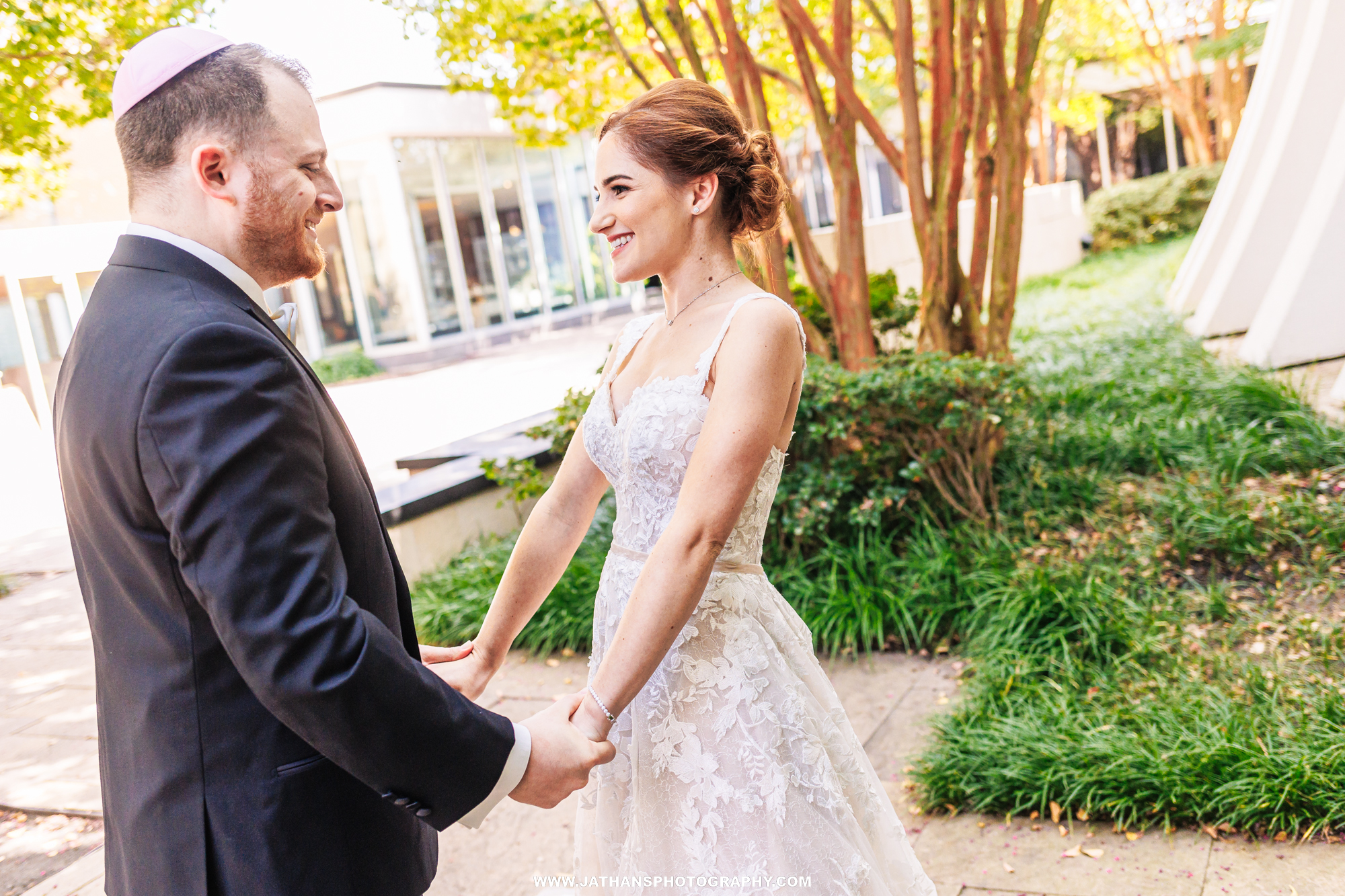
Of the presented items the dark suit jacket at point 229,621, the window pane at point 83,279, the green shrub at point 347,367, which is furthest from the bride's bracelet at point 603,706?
the green shrub at point 347,367

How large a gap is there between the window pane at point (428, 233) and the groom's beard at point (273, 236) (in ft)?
71.4

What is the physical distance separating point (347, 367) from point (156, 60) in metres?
20.2

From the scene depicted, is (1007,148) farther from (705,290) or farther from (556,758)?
(556,758)

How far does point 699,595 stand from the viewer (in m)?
1.98

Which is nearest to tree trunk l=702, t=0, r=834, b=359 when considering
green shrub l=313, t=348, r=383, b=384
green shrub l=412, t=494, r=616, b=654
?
green shrub l=412, t=494, r=616, b=654

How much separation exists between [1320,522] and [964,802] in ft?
8.61

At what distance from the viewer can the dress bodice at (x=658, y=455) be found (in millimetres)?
2098

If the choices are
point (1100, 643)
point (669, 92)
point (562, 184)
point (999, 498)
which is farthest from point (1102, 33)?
point (669, 92)

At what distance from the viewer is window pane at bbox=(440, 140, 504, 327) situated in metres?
23.4

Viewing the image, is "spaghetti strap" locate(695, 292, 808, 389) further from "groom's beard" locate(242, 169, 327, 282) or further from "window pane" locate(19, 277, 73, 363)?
"window pane" locate(19, 277, 73, 363)

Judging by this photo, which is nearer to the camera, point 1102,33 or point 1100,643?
point 1100,643

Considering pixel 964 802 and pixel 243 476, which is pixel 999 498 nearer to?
pixel 964 802

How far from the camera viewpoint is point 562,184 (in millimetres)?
26484

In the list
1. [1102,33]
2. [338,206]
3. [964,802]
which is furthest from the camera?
[1102,33]
